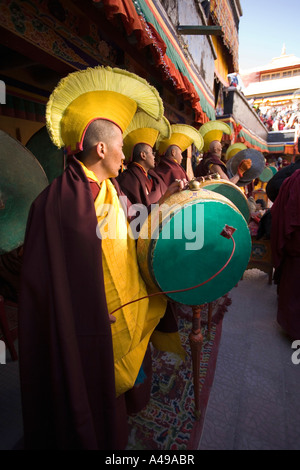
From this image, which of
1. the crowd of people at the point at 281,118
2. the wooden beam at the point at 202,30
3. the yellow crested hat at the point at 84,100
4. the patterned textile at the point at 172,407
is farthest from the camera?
the crowd of people at the point at 281,118

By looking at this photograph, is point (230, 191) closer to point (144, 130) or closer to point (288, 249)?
point (144, 130)

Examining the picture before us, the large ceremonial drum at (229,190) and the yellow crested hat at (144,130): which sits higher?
the yellow crested hat at (144,130)

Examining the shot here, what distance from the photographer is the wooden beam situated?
170 inches

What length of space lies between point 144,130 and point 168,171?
83cm

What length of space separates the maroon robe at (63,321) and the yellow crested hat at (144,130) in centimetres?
121

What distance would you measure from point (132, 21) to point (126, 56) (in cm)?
125

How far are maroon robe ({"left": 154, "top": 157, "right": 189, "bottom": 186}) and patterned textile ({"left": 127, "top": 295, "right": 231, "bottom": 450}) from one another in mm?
1818

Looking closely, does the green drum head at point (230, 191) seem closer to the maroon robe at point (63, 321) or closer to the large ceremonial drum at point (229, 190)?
the large ceremonial drum at point (229, 190)

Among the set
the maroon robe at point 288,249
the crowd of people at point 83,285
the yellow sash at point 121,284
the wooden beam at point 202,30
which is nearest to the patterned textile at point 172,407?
the crowd of people at point 83,285

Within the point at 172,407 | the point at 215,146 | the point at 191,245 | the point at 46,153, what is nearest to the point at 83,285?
the point at 191,245

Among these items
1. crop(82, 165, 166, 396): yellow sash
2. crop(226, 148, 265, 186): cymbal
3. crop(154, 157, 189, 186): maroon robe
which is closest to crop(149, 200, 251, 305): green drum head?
crop(82, 165, 166, 396): yellow sash

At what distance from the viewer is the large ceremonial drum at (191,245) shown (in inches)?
47.3

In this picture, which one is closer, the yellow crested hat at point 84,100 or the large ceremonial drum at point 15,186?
the yellow crested hat at point 84,100

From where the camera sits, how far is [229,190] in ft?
5.71
